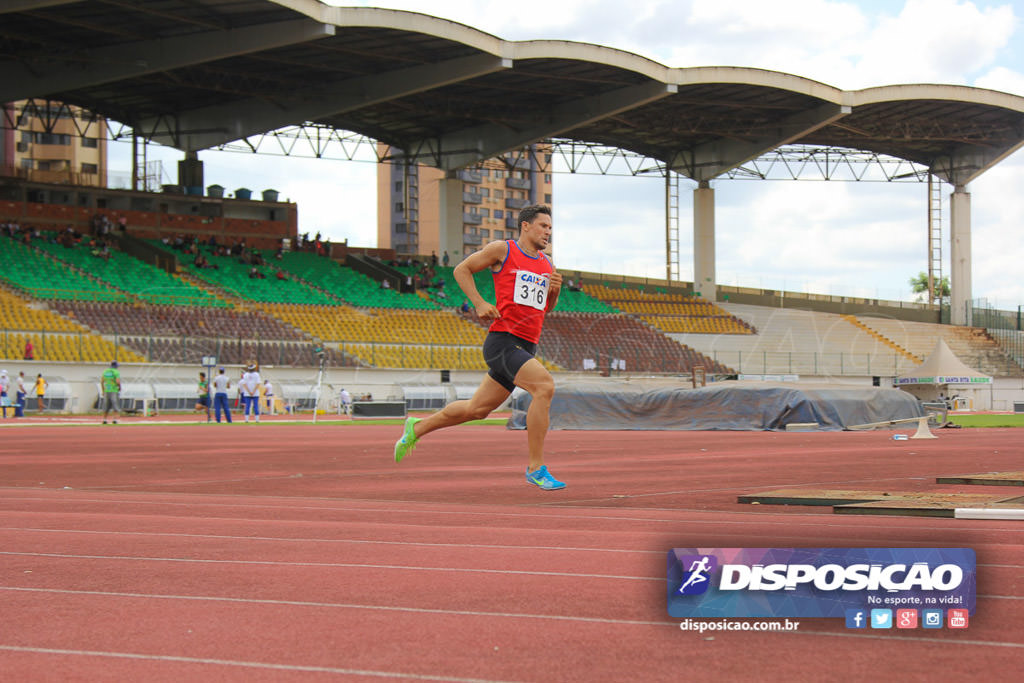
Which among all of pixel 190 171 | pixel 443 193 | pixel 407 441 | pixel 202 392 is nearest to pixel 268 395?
pixel 202 392

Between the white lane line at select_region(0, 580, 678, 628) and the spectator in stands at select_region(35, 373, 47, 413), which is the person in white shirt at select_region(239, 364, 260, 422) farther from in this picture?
the white lane line at select_region(0, 580, 678, 628)

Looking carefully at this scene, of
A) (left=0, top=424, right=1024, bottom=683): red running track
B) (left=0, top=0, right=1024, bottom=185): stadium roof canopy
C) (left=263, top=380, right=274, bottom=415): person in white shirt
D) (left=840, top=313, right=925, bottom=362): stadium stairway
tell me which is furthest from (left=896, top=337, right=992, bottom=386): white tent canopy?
(left=0, top=424, right=1024, bottom=683): red running track

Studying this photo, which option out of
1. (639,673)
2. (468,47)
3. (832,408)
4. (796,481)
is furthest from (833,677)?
(468,47)

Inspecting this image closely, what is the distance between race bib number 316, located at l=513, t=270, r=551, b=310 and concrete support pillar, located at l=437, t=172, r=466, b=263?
50450 millimetres

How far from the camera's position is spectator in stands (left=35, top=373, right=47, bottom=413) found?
115 ft

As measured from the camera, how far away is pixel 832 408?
2620cm

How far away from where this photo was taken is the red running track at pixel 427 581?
3236 mm

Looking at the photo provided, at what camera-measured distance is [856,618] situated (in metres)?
2.88

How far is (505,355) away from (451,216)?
5190 cm

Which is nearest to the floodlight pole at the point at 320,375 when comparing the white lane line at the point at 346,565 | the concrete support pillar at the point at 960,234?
the white lane line at the point at 346,565

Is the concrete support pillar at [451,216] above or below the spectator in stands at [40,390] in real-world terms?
above

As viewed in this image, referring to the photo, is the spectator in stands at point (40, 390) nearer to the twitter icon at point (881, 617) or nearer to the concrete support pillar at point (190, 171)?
the concrete support pillar at point (190, 171)

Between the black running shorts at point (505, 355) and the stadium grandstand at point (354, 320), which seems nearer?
the black running shorts at point (505, 355)

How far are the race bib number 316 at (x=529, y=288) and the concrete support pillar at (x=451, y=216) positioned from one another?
5045 centimetres
